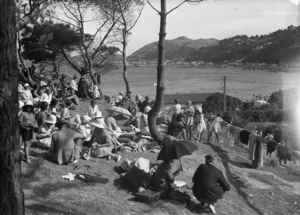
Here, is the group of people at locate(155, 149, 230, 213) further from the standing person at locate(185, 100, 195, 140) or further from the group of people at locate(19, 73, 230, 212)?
the standing person at locate(185, 100, 195, 140)

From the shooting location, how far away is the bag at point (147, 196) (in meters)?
6.33

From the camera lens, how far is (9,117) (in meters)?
3.67

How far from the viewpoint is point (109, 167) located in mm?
7809

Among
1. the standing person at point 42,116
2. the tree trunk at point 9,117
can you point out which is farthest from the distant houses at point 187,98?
the tree trunk at point 9,117

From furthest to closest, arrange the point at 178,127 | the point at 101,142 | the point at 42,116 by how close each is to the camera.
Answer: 1. the point at 178,127
2. the point at 42,116
3. the point at 101,142

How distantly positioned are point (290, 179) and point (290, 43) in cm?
5397

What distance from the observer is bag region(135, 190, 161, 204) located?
249 inches

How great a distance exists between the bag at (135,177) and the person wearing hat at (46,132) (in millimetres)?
2253

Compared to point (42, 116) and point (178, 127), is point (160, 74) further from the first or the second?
point (42, 116)

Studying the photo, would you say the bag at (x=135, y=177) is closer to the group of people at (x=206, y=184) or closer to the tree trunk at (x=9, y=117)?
the group of people at (x=206, y=184)

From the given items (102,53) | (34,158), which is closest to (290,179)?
(34,158)

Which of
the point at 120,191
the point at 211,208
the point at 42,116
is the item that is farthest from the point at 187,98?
the point at 211,208

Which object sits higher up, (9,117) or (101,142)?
(9,117)

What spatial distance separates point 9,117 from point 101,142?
4958 millimetres
